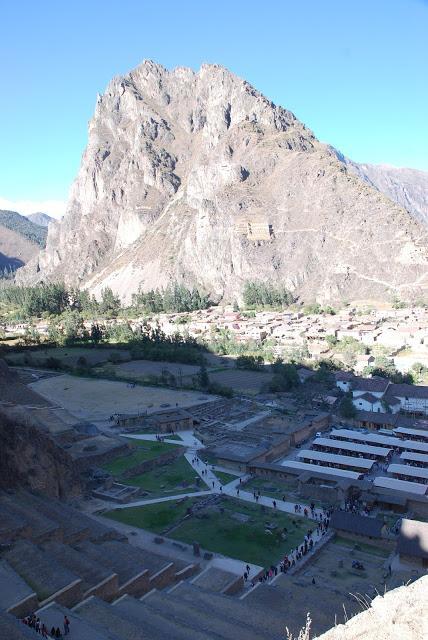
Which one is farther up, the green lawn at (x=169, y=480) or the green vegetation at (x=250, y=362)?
the green vegetation at (x=250, y=362)

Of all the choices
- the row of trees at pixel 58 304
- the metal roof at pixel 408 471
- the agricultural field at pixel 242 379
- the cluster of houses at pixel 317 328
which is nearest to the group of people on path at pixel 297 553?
the metal roof at pixel 408 471

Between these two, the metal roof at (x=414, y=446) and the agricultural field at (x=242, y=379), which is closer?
the metal roof at (x=414, y=446)

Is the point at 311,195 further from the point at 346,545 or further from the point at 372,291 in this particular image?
the point at 346,545

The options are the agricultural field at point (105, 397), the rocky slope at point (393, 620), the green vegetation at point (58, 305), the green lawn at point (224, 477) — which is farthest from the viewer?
the green vegetation at point (58, 305)

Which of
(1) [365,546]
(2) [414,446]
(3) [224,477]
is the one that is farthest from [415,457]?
(3) [224,477]

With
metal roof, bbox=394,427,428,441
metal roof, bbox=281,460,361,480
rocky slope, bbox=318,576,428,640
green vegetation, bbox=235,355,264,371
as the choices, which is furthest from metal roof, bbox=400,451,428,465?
green vegetation, bbox=235,355,264,371

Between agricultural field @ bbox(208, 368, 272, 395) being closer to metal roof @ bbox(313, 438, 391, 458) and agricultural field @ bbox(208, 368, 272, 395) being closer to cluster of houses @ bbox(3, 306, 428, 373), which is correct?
cluster of houses @ bbox(3, 306, 428, 373)

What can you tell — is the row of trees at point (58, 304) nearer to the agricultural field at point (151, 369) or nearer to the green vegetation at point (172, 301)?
the green vegetation at point (172, 301)

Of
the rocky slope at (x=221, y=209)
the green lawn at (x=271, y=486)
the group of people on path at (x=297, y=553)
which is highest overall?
the rocky slope at (x=221, y=209)
